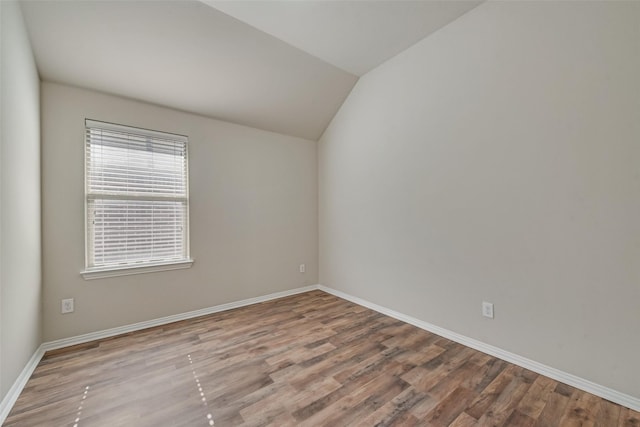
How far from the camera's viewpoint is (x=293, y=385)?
175 centimetres

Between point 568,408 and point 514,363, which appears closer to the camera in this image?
point 568,408

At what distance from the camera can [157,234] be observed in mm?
2777

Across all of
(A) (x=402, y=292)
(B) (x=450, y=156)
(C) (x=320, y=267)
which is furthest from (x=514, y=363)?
(C) (x=320, y=267)

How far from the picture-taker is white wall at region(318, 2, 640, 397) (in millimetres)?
1570

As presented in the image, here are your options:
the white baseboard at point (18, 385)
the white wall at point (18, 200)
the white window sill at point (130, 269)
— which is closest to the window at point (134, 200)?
the white window sill at point (130, 269)

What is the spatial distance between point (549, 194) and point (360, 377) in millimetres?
1848

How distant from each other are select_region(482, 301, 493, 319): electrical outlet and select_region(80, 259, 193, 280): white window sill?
9.56ft

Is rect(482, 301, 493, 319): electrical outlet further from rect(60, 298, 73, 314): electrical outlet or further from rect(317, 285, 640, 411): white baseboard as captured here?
rect(60, 298, 73, 314): electrical outlet

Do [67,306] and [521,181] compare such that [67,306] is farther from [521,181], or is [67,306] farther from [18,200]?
[521,181]

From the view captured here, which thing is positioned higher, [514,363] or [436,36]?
[436,36]

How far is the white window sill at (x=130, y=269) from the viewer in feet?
7.85

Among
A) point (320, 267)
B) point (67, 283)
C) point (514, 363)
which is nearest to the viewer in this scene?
point (514, 363)

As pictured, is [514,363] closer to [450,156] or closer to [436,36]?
[450,156]

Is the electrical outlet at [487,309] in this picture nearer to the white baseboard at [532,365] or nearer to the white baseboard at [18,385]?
the white baseboard at [532,365]
